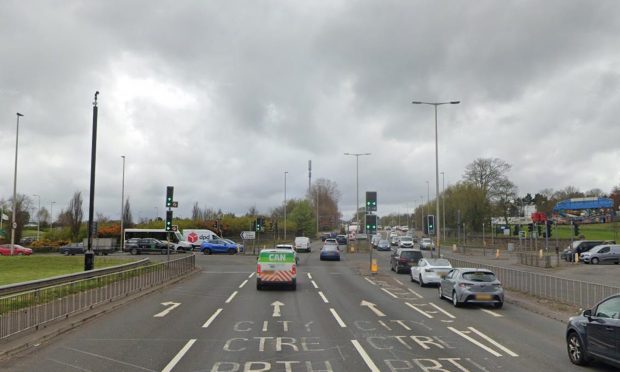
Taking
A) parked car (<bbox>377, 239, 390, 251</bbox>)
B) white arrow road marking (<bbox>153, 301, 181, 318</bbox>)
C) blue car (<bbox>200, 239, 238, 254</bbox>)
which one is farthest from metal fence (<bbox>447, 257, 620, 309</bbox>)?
parked car (<bbox>377, 239, 390, 251</bbox>)

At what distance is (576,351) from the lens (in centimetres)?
955

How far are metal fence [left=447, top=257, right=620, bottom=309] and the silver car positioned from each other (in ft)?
7.87

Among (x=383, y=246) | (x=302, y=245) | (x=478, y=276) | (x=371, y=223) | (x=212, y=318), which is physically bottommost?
(x=212, y=318)

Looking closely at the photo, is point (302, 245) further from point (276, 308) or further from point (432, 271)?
point (276, 308)

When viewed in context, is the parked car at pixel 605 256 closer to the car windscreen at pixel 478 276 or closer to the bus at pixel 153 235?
the car windscreen at pixel 478 276

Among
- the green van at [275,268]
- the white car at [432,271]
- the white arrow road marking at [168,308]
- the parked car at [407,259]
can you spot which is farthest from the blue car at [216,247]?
the white arrow road marking at [168,308]

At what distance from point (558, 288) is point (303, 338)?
38.3 feet

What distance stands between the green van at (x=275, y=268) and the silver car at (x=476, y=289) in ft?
24.0

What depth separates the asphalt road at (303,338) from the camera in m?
9.45

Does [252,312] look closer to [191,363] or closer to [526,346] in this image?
[191,363]

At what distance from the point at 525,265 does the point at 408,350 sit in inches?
1460

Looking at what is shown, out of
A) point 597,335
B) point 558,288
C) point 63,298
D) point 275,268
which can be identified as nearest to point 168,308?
point 63,298

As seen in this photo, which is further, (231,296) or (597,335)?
(231,296)

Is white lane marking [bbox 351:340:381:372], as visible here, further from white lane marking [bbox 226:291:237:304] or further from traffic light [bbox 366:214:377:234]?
traffic light [bbox 366:214:377:234]
